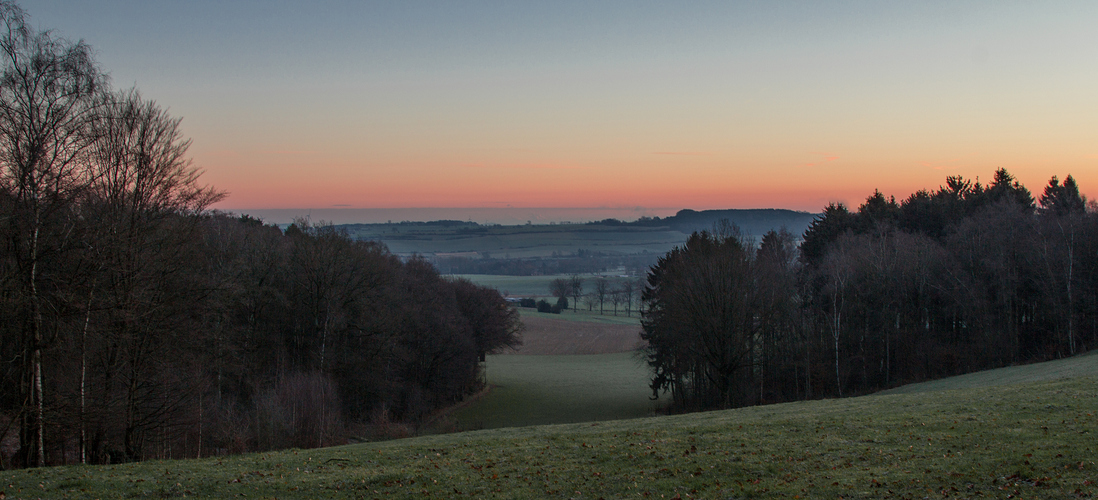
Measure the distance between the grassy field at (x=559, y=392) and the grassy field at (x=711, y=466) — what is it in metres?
33.0

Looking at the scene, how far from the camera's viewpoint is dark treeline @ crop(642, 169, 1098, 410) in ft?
151

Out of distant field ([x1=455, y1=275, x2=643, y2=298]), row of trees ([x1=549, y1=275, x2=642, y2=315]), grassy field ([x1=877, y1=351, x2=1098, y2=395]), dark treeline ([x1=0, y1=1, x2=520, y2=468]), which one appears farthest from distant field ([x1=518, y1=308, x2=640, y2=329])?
dark treeline ([x1=0, y1=1, x2=520, y2=468])

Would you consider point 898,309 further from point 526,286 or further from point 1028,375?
point 526,286

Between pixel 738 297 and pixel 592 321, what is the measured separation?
7899 cm

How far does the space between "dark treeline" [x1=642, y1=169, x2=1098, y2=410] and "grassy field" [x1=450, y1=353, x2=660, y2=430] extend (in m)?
6.02

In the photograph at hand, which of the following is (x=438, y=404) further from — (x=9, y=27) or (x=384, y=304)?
(x=9, y=27)

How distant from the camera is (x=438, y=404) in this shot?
57.5 metres

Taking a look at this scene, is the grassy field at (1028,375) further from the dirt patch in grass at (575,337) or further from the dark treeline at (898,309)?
the dirt patch in grass at (575,337)

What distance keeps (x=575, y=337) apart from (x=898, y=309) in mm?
55377

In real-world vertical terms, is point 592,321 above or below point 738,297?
below

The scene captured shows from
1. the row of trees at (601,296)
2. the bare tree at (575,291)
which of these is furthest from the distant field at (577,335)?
the bare tree at (575,291)

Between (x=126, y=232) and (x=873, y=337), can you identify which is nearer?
Result: (x=126, y=232)

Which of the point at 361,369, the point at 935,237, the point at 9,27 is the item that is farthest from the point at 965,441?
the point at 935,237

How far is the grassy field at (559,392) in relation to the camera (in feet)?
172
